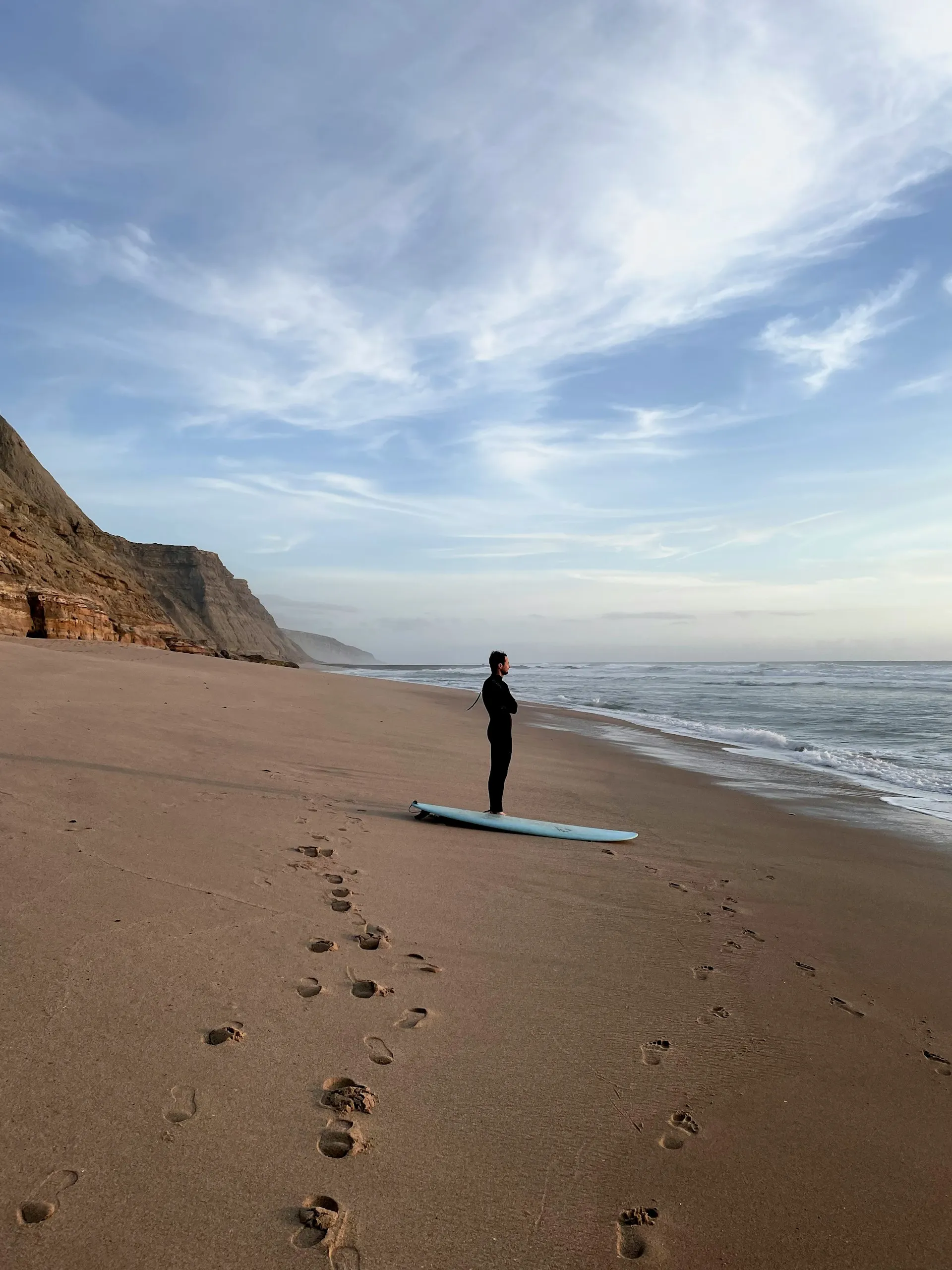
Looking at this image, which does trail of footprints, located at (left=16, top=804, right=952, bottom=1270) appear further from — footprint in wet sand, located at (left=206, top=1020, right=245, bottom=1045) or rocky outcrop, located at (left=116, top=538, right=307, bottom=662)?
rocky outcrop, located at (left=116, top=538, right=307, bottom=662)

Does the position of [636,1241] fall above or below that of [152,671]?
below

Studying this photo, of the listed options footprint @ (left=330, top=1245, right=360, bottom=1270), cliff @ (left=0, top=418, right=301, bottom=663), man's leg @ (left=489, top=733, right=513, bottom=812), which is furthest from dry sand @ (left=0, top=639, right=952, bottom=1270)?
cliff @ (left=0, top=418, right=301, bottom=663)

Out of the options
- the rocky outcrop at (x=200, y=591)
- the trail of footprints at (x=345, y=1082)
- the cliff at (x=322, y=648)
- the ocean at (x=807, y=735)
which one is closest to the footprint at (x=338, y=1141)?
the trail of footprints at (x=345, y=1082)

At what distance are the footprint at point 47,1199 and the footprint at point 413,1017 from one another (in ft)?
3.97

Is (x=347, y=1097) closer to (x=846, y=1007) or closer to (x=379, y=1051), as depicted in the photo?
(x=379, y=1051)

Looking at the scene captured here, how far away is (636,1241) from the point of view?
1950mm

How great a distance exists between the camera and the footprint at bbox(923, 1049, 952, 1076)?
2963 mm

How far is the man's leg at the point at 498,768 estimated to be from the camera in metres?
6.87

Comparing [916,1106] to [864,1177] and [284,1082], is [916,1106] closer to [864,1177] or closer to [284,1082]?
[864,1177]

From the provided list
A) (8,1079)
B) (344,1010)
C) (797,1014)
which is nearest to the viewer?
(8,1079)

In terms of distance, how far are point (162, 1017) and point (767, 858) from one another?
5.13m

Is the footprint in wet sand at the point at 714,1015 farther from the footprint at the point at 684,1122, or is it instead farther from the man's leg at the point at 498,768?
the man's leg at the point at 498,768

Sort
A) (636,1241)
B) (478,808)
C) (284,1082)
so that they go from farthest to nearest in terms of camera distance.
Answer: (478,808), (284,1082), (636,1241)

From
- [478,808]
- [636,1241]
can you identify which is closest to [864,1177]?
[636,1241]
